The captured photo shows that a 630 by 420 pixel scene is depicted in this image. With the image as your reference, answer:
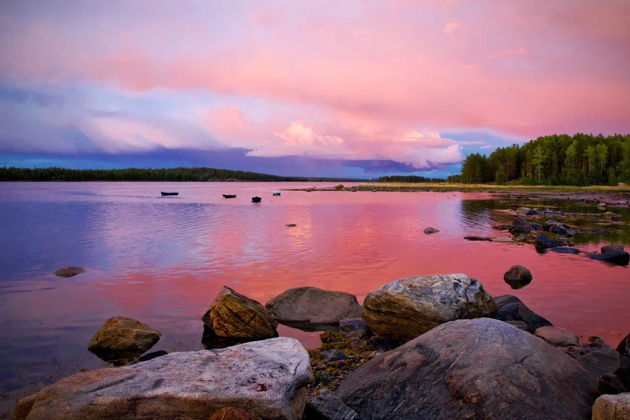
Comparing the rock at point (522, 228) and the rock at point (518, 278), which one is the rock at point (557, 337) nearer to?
the rock at point (518, 278)

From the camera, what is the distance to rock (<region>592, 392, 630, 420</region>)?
571 cm

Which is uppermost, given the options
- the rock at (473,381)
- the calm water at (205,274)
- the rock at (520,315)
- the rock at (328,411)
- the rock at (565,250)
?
the rock at (473,381)

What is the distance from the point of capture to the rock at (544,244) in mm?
27663

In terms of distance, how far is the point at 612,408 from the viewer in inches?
231

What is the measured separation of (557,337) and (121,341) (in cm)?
1184

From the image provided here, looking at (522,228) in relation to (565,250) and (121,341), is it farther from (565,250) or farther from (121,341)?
(121,341)

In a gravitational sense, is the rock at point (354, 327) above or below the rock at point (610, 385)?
below

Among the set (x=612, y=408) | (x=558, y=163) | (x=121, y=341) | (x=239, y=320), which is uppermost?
(x=558, y=163)

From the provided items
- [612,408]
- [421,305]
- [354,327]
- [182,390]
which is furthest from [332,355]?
[612,408]

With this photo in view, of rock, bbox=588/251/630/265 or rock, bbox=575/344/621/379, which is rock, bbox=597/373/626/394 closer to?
rock, bbox=575/344/621/379

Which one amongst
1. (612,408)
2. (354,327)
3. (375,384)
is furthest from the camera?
(354,327)

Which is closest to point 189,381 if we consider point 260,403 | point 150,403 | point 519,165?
point 150,403

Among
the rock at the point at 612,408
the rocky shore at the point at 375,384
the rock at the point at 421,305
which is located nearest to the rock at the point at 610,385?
the rocky shore at the point at 375,384

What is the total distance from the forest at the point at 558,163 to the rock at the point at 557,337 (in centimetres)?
13654
